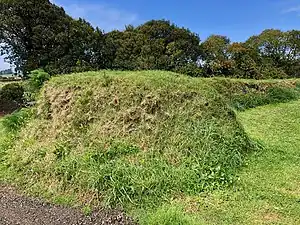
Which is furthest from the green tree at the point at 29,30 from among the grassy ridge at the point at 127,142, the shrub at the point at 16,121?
the grassy ridge at the point at 127,142

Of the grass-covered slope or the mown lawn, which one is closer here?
the mown lawn

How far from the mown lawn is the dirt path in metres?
0.75

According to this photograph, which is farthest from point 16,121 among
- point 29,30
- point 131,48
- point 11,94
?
point 131,48

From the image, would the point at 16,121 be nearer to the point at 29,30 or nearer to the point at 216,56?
the point at 29,30

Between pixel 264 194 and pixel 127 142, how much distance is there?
1.57 m

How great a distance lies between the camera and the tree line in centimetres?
1373

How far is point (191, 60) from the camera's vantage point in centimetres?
1559

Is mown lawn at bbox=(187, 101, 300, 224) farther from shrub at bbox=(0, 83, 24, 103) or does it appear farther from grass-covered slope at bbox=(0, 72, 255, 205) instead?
shrub at bbox=(0, 83, 24, 103)

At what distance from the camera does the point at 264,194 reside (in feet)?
10.9

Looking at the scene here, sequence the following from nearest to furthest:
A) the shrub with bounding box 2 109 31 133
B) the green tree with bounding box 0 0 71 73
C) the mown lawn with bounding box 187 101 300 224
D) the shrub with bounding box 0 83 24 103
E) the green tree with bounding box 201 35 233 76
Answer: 1. the mown lawn with bounding box 187 101 300 224
2. the shrub with bounding box 2 109 31 133
3. the shrub with bounding box 0 83 24 103
4. the green tree with bounding box 0 0 71 73
5. the green tree with bounding box 201 35 233 76

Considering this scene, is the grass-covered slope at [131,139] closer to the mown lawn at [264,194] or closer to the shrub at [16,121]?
the mown lawn at [264,194]

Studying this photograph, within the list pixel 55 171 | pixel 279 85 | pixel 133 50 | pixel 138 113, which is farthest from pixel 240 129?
pixel 133 50

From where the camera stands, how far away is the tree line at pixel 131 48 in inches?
541

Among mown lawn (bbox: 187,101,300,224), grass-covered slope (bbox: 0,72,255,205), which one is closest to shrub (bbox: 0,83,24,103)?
grass-covered slope (bbox: 0,72,255,205)
